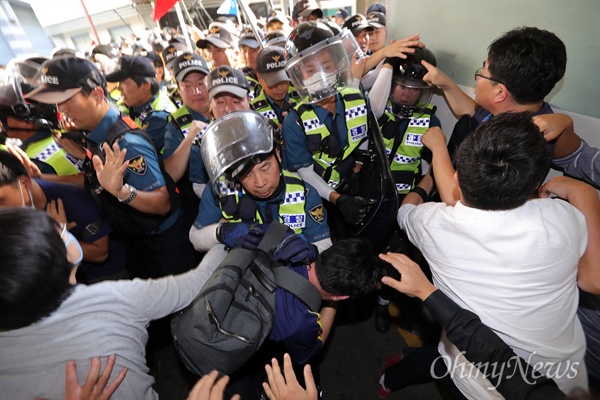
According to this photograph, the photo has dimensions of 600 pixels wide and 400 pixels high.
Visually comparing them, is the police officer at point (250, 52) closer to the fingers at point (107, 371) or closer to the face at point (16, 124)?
the face at point (16, 124)

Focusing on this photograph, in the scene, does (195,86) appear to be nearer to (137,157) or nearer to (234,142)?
(137,157)

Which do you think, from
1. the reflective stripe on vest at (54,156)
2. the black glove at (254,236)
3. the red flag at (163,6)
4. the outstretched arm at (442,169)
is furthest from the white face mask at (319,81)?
the reflective stripe on vest at (54,156)

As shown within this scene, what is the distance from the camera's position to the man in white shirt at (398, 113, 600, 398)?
3.59 feet

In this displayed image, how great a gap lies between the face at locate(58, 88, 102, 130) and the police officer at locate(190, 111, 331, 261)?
929mm

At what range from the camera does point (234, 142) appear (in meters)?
→ 1.59

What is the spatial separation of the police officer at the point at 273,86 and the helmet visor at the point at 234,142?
4.16ft

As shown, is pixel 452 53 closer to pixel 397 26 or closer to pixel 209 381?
pixel 397 26

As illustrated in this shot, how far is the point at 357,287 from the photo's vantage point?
149 cm

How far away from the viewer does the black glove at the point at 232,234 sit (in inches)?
61.8

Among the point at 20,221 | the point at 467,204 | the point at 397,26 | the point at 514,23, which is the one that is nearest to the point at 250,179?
the point at 20,221

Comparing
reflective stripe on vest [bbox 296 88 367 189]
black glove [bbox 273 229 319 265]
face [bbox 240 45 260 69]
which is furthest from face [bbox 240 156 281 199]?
face [bbox 240 45 260 69]

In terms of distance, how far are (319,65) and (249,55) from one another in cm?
275

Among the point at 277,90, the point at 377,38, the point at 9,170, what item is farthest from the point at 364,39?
the point at 9,170

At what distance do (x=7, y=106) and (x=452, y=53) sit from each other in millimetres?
3615
